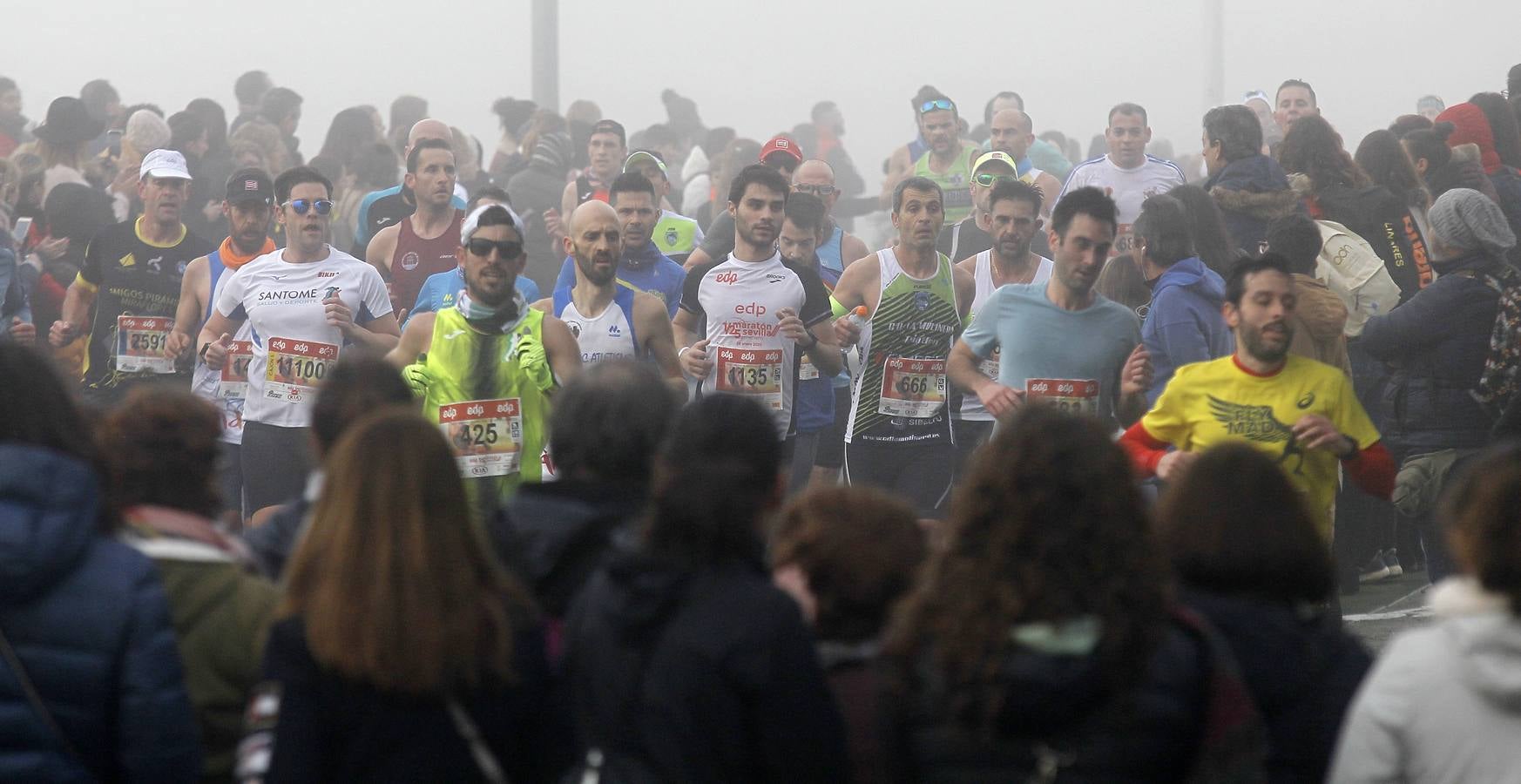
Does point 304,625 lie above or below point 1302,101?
below

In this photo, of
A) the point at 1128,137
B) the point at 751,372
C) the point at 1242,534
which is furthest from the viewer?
the point at 1128,137

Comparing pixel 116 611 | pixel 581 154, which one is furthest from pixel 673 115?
pixel 116 611

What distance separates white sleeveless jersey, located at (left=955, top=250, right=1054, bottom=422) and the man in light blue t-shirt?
1280 mm

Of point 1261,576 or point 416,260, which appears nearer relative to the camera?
point 1261,576

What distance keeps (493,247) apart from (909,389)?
239 cm

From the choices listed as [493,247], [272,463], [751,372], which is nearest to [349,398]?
[493,247]

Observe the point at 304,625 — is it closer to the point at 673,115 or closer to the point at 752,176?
the point at 752,176

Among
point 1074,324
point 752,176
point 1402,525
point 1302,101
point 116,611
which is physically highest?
point 1302,101

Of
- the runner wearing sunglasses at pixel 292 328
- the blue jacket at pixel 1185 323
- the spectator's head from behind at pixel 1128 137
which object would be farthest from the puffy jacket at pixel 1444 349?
the runner wearing sunglasses at pixel 292 328

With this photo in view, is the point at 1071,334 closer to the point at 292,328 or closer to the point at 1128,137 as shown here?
the point at 292,328

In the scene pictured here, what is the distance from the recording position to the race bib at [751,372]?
24.7ft

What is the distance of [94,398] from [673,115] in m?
9.53

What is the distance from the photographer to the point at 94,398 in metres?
9.05

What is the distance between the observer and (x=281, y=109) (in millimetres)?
13812
